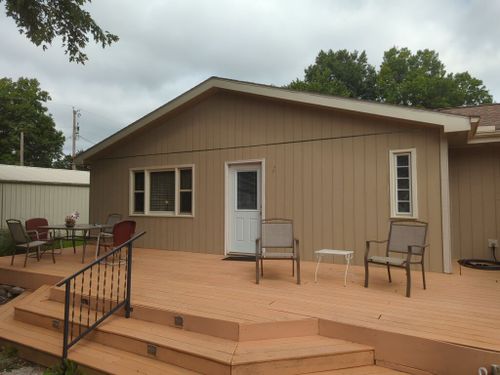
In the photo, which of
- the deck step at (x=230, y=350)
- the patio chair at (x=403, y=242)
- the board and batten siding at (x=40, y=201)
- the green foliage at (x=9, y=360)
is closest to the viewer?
the deck step at (x=230, y=350)

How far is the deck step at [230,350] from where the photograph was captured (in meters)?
2.46

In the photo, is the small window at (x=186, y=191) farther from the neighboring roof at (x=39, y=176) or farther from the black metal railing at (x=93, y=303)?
the neighboring roof at (x=39, y=176)

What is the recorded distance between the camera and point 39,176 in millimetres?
13172

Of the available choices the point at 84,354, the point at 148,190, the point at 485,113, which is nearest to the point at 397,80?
the point at 485,113

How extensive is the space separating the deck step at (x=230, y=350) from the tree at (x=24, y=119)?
24.1 m

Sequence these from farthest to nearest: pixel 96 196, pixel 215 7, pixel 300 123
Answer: pixel 215 7 → pixel 96 196 → pixel 300 123

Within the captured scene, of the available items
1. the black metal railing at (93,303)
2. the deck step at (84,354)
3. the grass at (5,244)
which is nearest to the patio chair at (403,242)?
the deck step at (84,354)

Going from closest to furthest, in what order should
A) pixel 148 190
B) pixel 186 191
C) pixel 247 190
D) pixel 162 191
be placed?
pixel 247 190 → pixel 186 191 → pixel 162 191 → pixel 148 190

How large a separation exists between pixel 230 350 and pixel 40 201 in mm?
12923

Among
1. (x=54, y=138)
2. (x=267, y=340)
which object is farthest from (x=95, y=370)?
(x=54, y=138)

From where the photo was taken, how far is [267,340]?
2.79 meters

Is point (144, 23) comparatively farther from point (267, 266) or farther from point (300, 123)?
point (267, 266)

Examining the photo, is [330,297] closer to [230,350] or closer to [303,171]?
[230,350]

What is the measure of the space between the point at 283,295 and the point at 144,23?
331 inches
